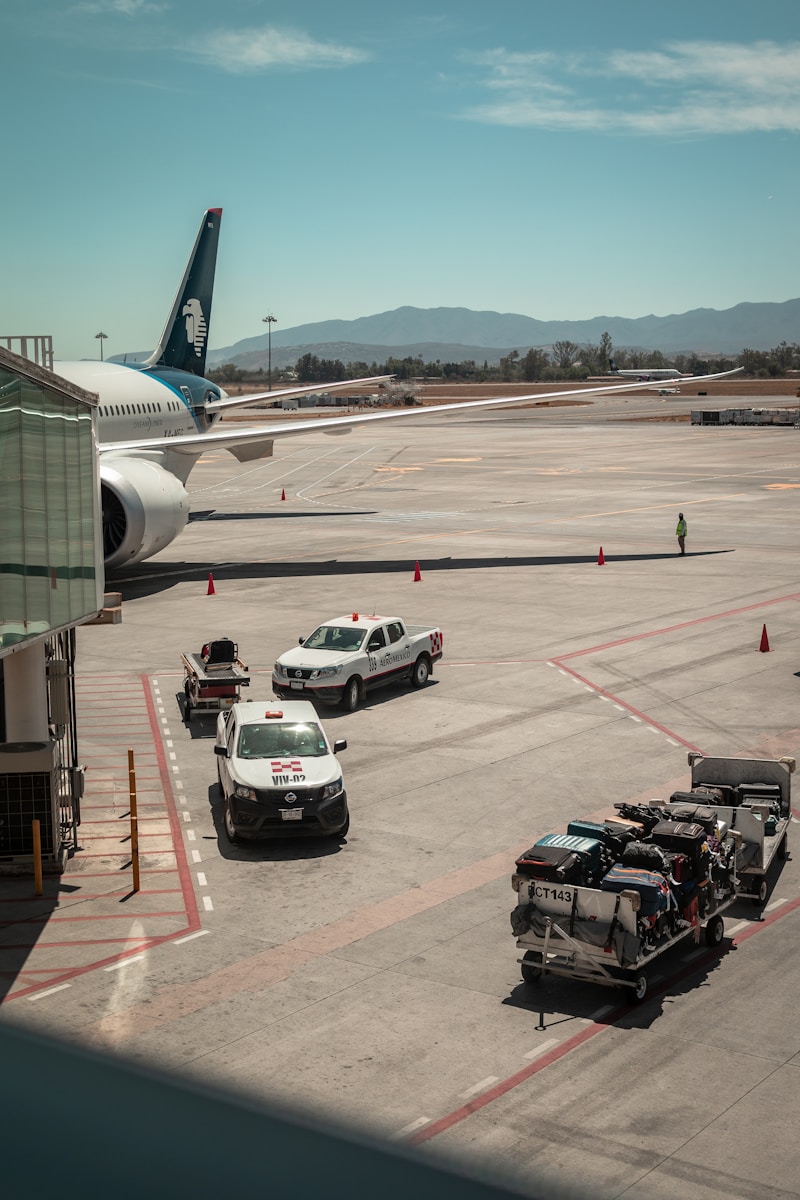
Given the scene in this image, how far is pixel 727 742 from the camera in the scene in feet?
77.0

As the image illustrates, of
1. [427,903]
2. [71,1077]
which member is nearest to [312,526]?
[427,903]

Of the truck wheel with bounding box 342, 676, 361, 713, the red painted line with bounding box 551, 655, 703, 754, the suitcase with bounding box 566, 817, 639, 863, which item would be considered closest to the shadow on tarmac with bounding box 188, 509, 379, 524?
the red painted line with bounding box 551, 655, 703, 754

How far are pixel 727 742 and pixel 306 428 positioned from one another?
27.5 m

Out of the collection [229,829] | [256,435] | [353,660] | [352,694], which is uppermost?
[256,435]

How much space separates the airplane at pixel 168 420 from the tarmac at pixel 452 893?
2583mm

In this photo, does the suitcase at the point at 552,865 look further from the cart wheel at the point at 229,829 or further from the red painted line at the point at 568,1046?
the cart wheel at the point at 229,829

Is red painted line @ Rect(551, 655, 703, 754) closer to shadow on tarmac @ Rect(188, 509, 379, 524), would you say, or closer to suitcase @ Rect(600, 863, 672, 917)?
suitcase @ Rect(600, 863, 672, 917)

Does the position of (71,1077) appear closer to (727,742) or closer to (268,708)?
(268,708)

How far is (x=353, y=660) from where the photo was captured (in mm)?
26594

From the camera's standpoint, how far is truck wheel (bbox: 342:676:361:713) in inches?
1040

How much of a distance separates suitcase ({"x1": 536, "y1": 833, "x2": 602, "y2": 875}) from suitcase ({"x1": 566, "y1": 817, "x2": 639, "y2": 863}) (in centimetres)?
43

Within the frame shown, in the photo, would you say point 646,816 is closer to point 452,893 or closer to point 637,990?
point 452,893

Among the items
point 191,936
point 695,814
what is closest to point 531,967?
point 695,814

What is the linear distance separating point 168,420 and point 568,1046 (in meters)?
41.3
